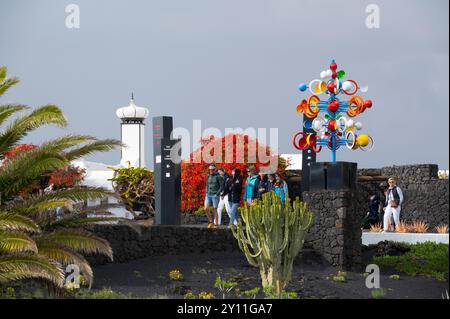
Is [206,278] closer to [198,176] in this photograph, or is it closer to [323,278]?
[323,278]

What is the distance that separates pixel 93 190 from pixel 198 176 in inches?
567

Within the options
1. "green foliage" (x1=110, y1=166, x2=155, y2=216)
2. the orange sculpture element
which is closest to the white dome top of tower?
"green foliage" (x1=110, y1=166, x2=155, y2=216)

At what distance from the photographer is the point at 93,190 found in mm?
13008

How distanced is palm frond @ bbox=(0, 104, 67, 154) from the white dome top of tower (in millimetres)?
18157

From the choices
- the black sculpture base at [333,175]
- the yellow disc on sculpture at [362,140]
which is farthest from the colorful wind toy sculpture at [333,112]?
the black sculpture base at [333,175]

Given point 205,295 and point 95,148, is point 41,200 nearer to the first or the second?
point 95,148

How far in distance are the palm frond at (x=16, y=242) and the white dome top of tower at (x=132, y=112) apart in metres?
19.4

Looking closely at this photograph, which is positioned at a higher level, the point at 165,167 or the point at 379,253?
the point at 165,167

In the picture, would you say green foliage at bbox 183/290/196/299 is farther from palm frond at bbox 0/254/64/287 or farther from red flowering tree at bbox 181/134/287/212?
red flowering tree at bbox 181/134/287/212

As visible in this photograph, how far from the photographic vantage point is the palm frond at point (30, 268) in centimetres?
1176

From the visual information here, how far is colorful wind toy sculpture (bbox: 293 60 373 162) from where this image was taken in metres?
25.2
